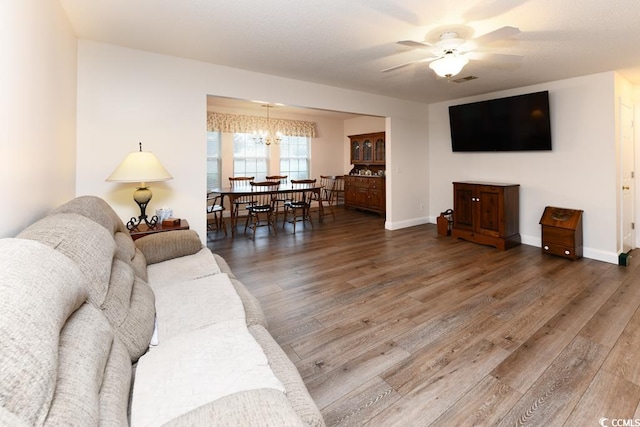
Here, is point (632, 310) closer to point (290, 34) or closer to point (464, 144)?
point (464, 144)

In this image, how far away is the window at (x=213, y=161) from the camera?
716cm

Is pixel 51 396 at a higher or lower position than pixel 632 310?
higher

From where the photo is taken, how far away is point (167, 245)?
2619mm

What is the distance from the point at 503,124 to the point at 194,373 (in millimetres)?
5226

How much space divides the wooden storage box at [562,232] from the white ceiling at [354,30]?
1789mm

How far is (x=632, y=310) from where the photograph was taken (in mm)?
2699

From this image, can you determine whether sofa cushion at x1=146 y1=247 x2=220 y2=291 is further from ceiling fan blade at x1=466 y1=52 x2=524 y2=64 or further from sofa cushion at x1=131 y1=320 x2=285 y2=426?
ceiling fan blade at x1=466 y1=52 x2=524 y2=64

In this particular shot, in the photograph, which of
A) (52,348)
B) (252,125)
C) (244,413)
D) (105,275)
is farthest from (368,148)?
(52,348)

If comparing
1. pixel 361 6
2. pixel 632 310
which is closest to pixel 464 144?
pixel 632 310

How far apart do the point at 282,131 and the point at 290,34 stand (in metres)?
4.96

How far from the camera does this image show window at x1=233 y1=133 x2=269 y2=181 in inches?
295

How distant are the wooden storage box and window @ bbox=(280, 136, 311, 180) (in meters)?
5.55

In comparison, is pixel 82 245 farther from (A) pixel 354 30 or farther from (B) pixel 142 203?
(A) pixel 354 30

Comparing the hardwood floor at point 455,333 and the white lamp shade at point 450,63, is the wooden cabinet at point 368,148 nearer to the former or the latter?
the hardwood floor at point 455,333
